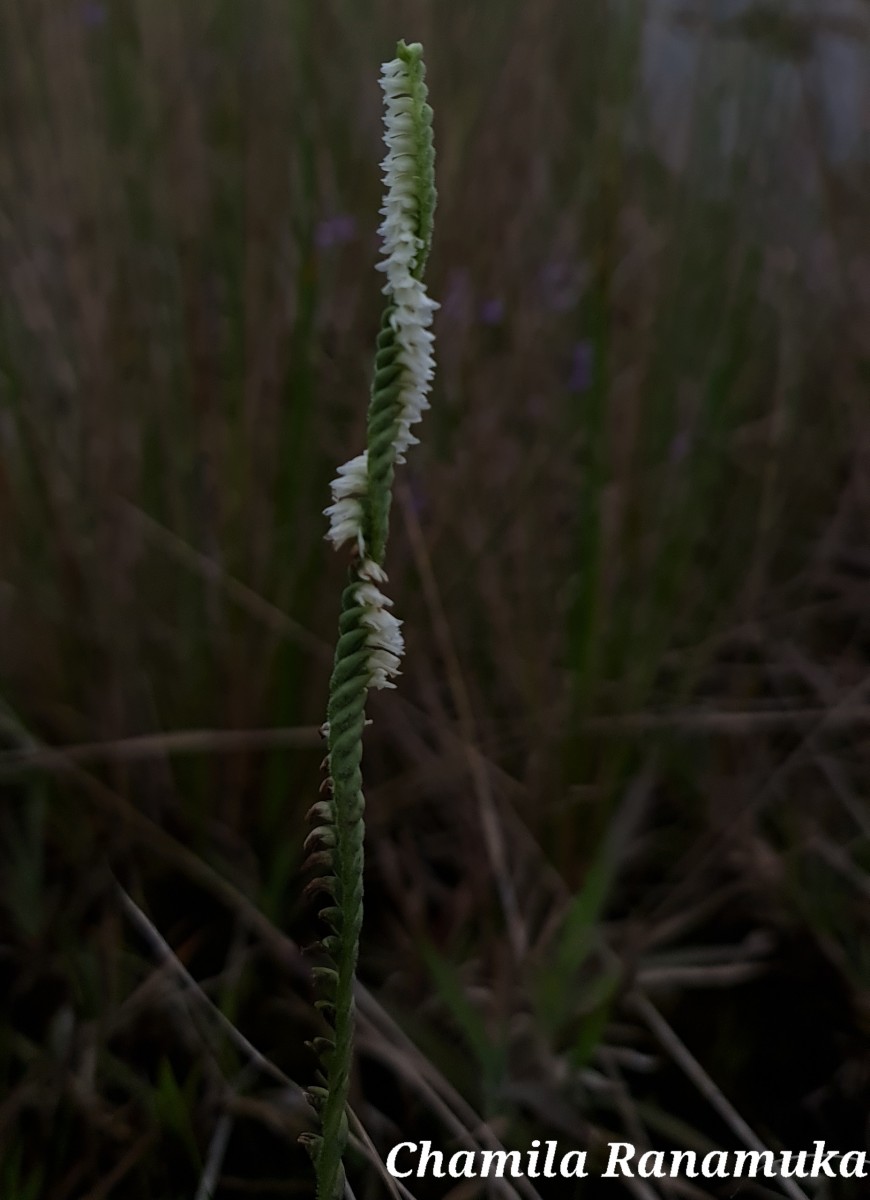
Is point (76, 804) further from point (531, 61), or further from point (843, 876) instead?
point (531, 61)

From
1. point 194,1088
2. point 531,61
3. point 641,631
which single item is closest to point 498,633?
point 641,631

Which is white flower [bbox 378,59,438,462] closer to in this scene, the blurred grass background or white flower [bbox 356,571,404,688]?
white flower [bbox 356,571,404,688]

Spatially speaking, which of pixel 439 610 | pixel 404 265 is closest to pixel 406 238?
pixel 404 265

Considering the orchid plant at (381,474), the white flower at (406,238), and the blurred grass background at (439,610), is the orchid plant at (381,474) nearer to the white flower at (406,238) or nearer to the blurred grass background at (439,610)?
the white flower at (406,238)

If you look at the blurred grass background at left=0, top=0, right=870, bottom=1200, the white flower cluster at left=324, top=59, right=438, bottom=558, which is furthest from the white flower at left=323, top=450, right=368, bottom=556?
the blurred grass background at left=0, top=0, right=870, bottom=1200

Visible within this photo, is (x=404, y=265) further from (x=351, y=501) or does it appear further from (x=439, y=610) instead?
(x=439, y=610)

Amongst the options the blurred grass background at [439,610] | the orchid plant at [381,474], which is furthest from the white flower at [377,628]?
the blurred grass background at [439,610]
